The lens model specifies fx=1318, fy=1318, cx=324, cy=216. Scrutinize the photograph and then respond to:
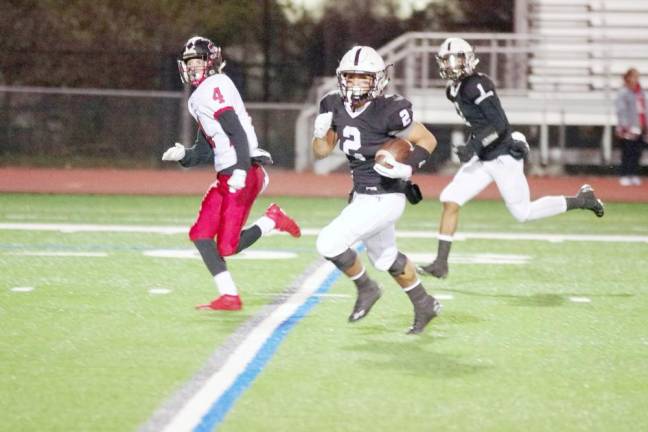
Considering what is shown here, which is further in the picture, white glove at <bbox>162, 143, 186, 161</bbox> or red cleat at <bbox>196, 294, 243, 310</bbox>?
white glove at <bbox>162, 143, 186, 161</bbox>

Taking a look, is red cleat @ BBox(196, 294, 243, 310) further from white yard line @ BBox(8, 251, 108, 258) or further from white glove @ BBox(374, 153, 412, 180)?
white yard line @ BBox(8, 251, 108, 258)

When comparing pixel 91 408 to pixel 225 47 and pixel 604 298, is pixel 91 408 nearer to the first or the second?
pixel 604 298

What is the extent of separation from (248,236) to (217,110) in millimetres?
890

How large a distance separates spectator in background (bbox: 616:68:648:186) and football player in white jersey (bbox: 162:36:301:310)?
11292 mm

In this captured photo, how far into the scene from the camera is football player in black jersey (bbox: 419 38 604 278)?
8.59 meters

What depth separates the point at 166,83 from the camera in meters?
23.5

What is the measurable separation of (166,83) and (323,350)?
17644 millimetres

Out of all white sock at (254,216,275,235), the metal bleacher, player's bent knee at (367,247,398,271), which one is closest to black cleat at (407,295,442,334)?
player's bent knee at (367,247,398,271)

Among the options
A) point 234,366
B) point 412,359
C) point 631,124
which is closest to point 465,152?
point 412,359

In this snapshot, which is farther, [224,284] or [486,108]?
[486,108]

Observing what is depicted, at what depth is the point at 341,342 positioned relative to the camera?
652 cm

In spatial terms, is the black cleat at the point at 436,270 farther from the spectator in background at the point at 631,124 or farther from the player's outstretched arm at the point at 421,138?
the spectator in background at the point at 631,124

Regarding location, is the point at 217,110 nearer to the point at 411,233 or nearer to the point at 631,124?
the point at 411,233

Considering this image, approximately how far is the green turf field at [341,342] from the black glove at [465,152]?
2.73 feet
